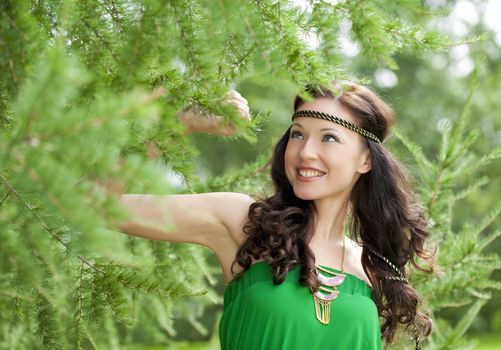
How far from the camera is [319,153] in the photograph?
2316 millimetres

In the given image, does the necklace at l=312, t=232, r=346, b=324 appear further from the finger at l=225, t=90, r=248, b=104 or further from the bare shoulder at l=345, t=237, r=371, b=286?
the finger at l=225, t=90, r=248, b=104

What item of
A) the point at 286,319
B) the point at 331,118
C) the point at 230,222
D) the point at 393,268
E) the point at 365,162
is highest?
the point at 331,118

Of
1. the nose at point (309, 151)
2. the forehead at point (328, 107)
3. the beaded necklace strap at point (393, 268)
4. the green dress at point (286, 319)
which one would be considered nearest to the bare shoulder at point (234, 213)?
the green dress at point (286, 319)

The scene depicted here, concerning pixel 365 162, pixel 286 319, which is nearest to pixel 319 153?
pixel 365 162

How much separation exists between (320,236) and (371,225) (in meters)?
0.26

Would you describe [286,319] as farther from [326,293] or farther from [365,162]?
[365,162]

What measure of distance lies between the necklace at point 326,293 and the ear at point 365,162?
0.40 m

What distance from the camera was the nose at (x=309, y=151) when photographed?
7.51 feet

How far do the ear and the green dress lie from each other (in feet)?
1.50

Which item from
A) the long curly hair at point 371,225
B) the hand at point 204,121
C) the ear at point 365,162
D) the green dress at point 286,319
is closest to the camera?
the hand at point 204,121

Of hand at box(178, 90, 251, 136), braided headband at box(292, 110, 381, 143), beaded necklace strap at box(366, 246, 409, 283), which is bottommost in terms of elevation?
beaded necklace strap at box(366, 246, 409, 283)

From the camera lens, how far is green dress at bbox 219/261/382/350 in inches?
86.4

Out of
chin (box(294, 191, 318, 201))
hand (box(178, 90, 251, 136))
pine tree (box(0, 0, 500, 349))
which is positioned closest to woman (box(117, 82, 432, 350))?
chin (box(294, 191, 318, 201))

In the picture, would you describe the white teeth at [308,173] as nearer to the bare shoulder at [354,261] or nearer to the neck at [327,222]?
the neck at [327,222]
